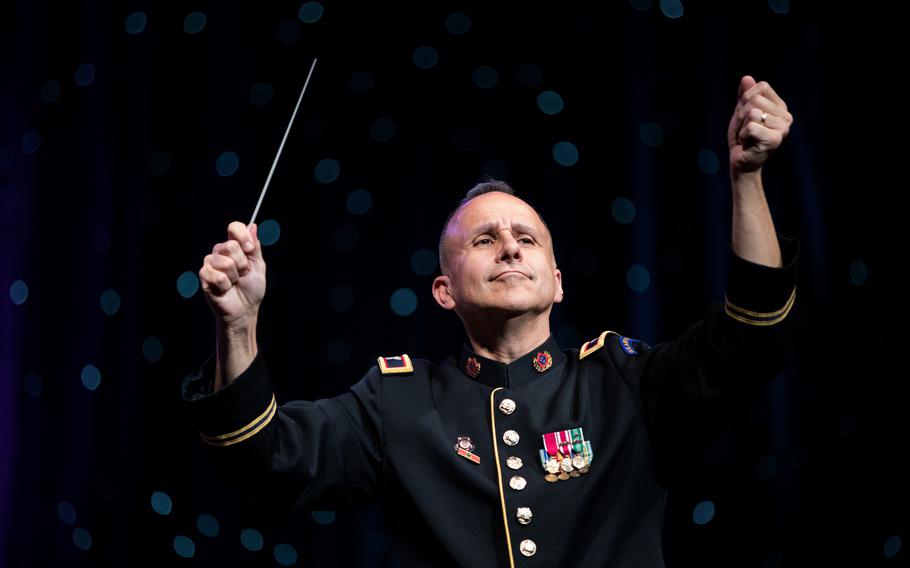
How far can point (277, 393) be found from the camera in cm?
175

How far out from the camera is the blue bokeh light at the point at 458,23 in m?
1.81

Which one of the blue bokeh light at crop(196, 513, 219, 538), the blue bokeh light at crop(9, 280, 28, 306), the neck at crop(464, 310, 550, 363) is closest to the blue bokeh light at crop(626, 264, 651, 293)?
the neck at crop(464, 310, 550, 363)

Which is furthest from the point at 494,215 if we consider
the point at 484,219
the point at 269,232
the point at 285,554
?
the point at 285,554

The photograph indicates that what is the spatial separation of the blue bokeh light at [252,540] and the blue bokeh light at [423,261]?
1.99ft

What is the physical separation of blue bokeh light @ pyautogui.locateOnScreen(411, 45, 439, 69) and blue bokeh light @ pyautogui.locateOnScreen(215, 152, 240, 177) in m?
0.43

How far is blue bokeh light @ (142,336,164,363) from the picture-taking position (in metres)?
1.80

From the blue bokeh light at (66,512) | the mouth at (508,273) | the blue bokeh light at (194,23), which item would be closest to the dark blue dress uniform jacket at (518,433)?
the mouth at (508,273)

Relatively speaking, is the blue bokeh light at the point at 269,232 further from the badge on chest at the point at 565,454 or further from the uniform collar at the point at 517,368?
the badge on chest at the point at 565,454

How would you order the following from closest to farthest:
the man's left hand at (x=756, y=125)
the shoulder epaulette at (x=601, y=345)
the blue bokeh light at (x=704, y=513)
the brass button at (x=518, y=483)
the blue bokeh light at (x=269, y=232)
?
the man's left hand at (x=756, y=125)
the brass button at (x=518, y=483)
the shoulder epaulette at (x=601, y=345)
the blue bokeh light at (x=704, y=513)
the blue bokeh light at (x=269, y=232)

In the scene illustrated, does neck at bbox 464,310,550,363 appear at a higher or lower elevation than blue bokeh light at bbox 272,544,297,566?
higher

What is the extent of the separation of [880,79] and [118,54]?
1.62 m

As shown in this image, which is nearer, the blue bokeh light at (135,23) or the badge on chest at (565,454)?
the badge on chest at (565,454)

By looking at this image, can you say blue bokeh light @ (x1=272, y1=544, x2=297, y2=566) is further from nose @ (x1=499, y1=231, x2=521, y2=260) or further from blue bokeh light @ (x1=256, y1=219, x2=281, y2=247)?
nose @ (x1=499, y1=231, x2=521, y2=260)

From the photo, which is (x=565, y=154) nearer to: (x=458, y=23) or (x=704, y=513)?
(x=458, y=23)
